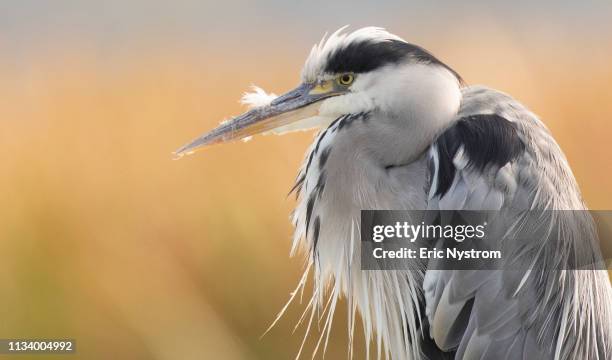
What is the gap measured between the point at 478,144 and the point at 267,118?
1.26 ft

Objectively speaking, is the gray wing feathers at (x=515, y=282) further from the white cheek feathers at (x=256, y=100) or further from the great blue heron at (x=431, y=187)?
the white cheek feathers at (x=256, y=100)

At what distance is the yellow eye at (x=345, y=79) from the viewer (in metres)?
1.34

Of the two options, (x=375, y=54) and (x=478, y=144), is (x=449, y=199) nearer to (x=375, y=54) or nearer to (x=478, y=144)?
(x=478, y=144)

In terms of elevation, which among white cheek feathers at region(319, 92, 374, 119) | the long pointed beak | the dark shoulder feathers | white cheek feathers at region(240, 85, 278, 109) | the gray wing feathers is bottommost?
the gray wing feathers

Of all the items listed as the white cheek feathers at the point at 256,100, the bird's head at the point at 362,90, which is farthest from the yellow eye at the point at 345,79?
the white cheek feathers at the point at 256,100

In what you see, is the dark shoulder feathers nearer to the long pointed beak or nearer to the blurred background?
the long pointed beak

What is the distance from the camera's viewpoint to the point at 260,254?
242 centimetres

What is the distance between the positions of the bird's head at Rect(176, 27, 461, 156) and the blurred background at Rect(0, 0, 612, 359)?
102cm

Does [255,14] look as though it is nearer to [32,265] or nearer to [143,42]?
[143,42]

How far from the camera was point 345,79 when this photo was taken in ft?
4.42

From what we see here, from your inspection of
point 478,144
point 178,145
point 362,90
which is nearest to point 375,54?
point 362,90

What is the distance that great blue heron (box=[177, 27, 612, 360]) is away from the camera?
1.24 metres

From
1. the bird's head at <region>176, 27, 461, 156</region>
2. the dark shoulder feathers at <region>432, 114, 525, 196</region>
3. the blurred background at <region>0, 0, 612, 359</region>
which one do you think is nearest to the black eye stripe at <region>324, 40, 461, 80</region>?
the bird's head at <region>176, 27, 461, 156</region>

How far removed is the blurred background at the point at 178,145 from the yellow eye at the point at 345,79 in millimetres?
1123
